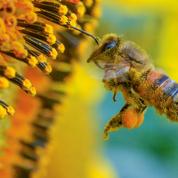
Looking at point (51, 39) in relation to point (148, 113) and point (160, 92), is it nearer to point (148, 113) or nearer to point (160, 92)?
point (160, 92)

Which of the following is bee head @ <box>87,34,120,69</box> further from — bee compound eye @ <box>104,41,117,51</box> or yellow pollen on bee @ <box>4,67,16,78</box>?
yellow pollen on bee @ <box>4,67,16,78</box>

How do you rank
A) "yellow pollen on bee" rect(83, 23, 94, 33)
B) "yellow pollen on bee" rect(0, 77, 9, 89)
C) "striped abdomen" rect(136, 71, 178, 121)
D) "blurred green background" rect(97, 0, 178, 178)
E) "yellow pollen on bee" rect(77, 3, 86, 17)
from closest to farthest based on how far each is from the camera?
"striped abdomen" rect(136, 71, 178, 121), "yellow pollen on bee" rect(0, 77, 9, 89), "yellow pollen on bee" rect(77, 3, 86, 17), "yellow pollen on bee" rect(83, 23, 94, 33), "blurred green background" rect(97, 0, 178, 178)

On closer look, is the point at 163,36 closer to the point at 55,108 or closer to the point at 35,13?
the point at 55,108

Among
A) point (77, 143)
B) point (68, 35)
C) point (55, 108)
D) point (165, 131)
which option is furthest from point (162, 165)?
point (68, 35)

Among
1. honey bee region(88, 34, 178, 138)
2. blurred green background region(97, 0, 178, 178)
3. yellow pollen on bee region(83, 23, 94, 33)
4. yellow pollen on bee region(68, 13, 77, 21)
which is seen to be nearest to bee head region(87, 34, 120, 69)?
honey bee region(88, 34, 178, 138)

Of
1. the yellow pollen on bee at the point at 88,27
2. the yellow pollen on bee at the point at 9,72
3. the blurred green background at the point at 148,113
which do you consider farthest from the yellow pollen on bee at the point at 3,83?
the blurred green background at the point at 148,113

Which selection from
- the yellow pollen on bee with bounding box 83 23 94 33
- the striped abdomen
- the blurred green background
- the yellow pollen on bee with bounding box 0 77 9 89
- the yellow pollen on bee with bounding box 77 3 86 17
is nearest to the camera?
the striped abdomen
